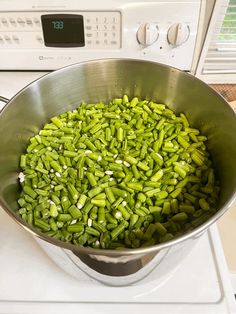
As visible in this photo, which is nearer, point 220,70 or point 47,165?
point 47,165

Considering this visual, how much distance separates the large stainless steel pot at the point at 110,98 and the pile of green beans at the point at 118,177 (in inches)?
0.8

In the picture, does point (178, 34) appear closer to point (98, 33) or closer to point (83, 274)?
point (98, 33)

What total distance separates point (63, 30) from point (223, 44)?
0.37 m

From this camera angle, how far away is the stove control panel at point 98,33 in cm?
67

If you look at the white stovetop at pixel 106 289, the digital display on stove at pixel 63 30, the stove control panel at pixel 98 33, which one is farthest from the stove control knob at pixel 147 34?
the white stovetop at pixel 106 289

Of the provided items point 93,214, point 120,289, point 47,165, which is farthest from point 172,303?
point 47,165

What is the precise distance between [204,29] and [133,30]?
16 centimetres

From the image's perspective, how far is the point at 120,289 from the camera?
0.56m

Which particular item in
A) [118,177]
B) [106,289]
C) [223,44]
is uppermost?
[223,44]

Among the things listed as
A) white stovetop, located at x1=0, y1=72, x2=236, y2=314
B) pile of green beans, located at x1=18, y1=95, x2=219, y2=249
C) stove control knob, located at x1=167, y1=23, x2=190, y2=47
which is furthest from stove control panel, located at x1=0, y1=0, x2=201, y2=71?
white stovetop, located at x1=0, y1=72, x2=236, y2=314

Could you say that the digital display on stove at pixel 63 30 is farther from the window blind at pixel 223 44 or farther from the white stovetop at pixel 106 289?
the white stovetop at pixel 106 289

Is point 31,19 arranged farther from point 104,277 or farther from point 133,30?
point 104,277

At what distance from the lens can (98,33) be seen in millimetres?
713

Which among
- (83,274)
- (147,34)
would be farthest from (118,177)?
(147,34)
